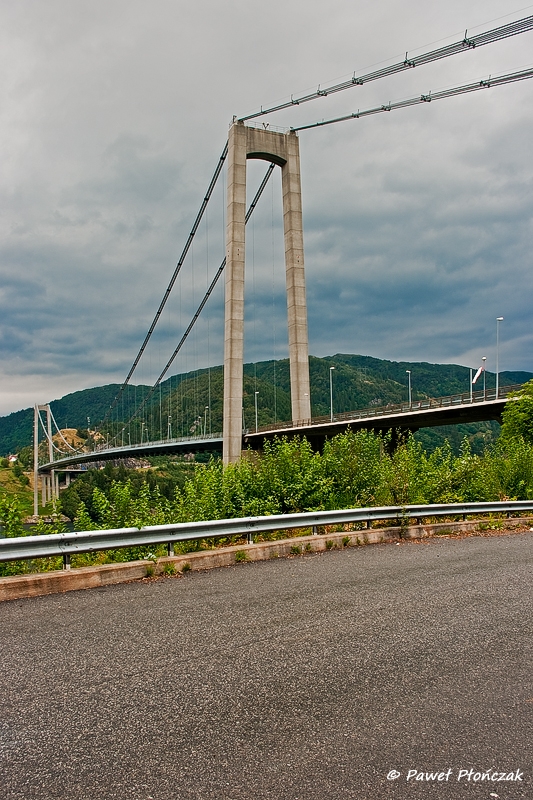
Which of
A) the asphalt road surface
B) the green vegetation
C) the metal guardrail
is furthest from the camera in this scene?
the green vegetation

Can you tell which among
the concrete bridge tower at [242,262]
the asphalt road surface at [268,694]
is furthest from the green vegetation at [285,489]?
the concrete bridge tower at [242,262]

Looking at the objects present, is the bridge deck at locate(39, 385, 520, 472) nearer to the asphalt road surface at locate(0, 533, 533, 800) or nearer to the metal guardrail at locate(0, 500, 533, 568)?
the metal guardrail at locate(0, 500, 533, 568)

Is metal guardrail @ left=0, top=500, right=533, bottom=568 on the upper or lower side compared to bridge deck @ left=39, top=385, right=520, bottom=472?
lower

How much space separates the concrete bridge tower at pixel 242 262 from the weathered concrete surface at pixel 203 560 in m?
31.3

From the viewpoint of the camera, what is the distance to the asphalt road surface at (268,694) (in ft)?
9.89

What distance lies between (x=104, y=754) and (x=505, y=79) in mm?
40429

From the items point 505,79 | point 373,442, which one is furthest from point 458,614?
point 505,79

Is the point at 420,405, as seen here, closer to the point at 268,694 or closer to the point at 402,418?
the point at 402,418

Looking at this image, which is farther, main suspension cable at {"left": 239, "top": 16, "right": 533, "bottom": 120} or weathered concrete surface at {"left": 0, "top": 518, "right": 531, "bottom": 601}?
main suspension cable at {"left": 239, "top": 16, "right": 533, "bottom": 120}

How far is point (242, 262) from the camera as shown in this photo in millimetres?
A: 43750

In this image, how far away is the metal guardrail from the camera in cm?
727

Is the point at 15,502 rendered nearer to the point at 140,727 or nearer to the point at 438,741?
the point at 140,727

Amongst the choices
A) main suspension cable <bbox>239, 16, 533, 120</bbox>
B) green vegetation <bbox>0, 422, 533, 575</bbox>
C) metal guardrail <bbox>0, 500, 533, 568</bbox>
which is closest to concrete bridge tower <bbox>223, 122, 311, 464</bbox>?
main suspension cable <bbox>239, 16, 533, 120</bbox>

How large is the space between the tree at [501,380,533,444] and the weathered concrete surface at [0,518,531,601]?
21727mm
